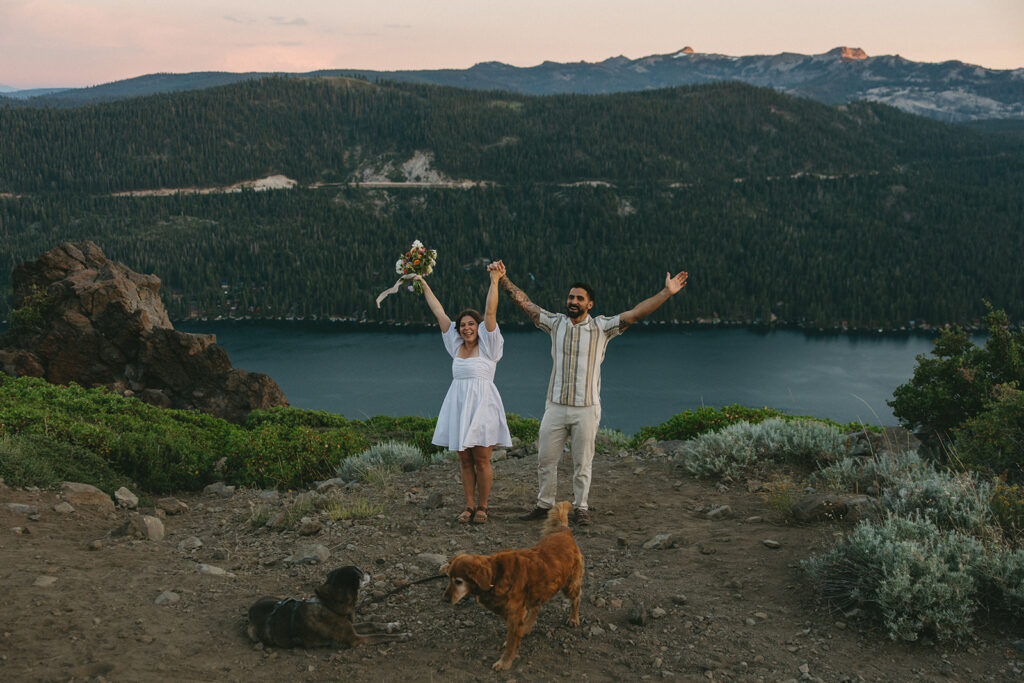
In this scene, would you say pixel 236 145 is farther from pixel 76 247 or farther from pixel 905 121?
pixel 905 121

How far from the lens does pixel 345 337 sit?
262ft

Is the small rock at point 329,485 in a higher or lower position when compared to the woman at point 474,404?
lower

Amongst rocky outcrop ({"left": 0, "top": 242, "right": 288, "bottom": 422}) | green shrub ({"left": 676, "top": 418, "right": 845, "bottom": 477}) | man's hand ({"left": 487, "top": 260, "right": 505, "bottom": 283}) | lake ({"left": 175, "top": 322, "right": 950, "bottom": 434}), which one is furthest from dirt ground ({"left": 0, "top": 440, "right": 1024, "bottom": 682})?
lake ({"left": 175, "top": 322, "right": 950, "bottom": 434})

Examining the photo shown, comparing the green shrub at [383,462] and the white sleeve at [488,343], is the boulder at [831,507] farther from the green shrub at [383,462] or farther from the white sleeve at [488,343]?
the green shrub at [383,462]

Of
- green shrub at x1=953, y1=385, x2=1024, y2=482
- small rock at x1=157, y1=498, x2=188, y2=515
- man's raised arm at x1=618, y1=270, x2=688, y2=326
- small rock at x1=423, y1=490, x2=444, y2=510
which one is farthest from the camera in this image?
small rock at x1=157, y1=498, x2=188, y2=515

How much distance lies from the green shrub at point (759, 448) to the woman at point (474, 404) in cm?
283

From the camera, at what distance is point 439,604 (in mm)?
5617

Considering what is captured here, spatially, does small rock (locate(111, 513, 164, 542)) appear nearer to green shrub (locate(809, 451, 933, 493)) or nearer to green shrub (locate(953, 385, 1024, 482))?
green shrub (locate(809, 451, 933, 493))

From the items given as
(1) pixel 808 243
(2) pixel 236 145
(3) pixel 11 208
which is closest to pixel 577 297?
(1) pixel 808 243

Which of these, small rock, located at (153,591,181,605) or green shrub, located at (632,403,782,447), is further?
green shrub, located at (632,403,782,447)

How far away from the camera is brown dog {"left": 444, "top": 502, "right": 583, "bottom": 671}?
4.47m

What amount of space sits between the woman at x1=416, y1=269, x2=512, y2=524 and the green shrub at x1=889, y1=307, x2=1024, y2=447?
19.3 ft

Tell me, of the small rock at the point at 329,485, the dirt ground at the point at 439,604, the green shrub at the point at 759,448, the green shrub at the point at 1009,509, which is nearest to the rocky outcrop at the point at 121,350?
the small rock at the point at 329,485

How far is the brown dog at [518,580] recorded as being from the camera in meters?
4.47
